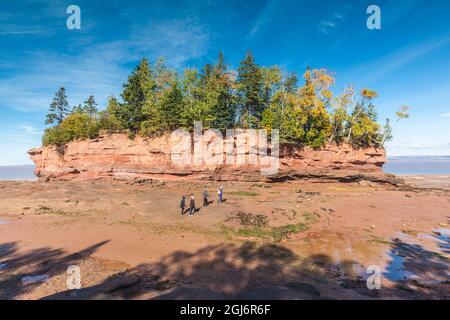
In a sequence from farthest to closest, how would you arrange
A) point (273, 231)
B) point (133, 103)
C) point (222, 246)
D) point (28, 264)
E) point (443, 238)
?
1. point (133, 103)
2. point (273, 231)
3. point (443, 238)
4. point (222, 246)
5. point (28, 264)

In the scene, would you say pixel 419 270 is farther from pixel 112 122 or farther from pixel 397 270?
pixel 112 122

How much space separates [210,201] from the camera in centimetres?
2627

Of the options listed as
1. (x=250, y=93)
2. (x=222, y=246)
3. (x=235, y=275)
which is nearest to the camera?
(x=235, y=275)

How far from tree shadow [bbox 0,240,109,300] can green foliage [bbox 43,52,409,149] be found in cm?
2638

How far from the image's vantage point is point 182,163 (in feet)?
122

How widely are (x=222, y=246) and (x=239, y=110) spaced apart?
107 ft

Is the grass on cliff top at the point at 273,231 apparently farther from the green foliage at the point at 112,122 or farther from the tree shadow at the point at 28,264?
the green foliage at the point at 112,122

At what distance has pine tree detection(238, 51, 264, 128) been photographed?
4074 centimetres

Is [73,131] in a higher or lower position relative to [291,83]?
lower

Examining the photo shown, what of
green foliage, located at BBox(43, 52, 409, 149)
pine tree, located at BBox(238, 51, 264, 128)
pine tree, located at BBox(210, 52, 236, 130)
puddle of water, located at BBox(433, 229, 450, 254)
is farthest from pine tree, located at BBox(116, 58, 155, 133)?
puddle of water, located at BBox(433, 229, 450, 254)

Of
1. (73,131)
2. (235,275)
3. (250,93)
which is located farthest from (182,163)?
(235,275)

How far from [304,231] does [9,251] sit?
63.3 ft
